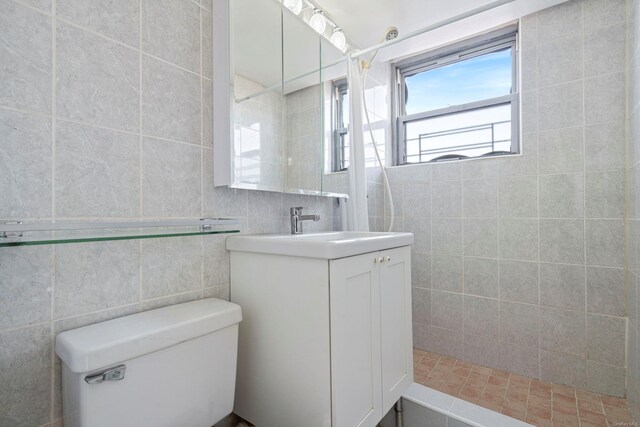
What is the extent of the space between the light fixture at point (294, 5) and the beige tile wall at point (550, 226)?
1.29 m

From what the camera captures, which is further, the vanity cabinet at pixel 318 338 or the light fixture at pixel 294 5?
the light fixture at pixel 294 5

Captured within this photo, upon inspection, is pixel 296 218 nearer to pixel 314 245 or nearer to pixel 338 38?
pixel 314 245

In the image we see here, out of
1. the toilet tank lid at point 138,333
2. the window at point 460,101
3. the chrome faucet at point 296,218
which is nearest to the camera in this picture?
the toilet tank lid at point 138,333

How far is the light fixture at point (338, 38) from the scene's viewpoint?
179 centimetres

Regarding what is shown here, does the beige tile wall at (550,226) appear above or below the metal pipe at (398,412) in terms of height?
above

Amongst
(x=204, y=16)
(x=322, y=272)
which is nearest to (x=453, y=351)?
(x=322, y=272)

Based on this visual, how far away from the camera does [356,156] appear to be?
1.73 meters

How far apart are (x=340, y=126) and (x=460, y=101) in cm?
99

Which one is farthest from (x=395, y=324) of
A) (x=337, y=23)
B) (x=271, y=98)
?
(x=337, y=23)

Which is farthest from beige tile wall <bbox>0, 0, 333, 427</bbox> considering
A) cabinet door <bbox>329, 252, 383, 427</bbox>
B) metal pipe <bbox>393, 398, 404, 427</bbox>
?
metal pipe <bbox>393, 398, 404, 427</bbox>

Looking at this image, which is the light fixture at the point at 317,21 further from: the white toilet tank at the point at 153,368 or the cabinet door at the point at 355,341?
the white toilet tank at the point at 153,368

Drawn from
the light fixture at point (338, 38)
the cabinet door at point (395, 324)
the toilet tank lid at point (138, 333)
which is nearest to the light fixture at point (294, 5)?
the light fixture at point (338, 38)

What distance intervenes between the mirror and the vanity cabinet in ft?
1.34

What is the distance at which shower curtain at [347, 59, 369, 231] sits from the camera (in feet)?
5.61
